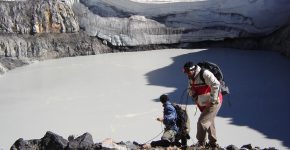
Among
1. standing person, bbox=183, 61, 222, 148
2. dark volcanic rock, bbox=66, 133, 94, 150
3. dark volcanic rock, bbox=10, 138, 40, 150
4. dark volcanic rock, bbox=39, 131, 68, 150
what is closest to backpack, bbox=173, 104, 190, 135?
standing person, bbox=183, 61, 222, 148

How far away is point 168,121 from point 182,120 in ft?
0.63

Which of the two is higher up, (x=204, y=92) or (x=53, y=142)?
(x=204, y=92)

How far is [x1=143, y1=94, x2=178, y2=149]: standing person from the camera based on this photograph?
6.35m

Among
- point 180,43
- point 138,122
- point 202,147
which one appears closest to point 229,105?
point 138,122

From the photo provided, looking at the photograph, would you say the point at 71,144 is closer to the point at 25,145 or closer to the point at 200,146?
the point at 25,145

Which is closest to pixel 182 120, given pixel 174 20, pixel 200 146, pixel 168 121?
pixel 168 121

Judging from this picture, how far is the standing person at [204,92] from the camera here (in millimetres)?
5977

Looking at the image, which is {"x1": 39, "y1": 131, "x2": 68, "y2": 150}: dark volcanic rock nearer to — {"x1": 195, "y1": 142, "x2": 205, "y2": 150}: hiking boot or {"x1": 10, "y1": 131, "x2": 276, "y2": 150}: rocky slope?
{"x1": 10, "y1": 131, "x2": 276, "y2": 150}: rocky slope

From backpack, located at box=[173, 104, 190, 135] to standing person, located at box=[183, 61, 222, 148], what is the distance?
21cm

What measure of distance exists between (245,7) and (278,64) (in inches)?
115

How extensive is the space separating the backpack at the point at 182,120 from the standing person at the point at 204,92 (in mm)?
213

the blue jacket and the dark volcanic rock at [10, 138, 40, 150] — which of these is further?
the dark volcanic rock at [10, 138, 40, 150]

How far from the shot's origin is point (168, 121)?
253 inches

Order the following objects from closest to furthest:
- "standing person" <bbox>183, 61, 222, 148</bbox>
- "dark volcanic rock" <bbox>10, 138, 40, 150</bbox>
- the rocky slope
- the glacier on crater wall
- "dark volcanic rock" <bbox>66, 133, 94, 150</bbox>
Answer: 1. "standing person" <bbox>183, 61, 222, 148</bbox>
2. the rocky slope
3. "dark volcanic rock" <bbox>66, 133, 94, 150</bbox>
4. "dark volcanic rock" <bbox>10, 138, 40, 150</bbox>
5. the glacier on crater wall
